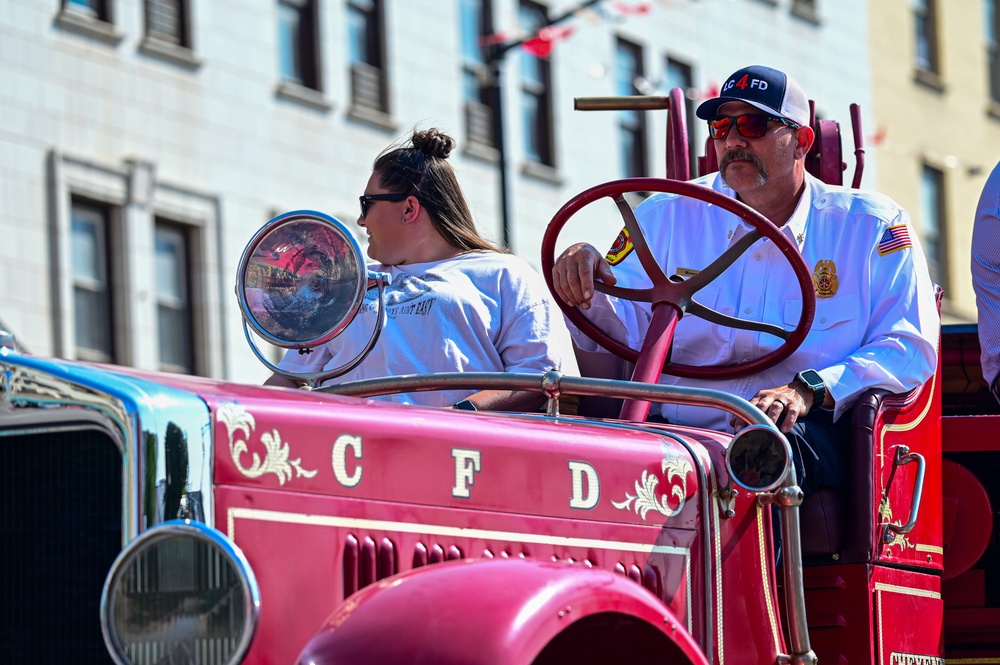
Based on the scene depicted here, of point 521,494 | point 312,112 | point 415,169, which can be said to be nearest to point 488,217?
point 312,112

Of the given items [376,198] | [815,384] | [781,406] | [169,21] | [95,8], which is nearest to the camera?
[781,406]

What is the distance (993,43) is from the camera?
3166cm

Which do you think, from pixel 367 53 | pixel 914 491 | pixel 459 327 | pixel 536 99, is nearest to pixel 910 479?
pixel 914 491

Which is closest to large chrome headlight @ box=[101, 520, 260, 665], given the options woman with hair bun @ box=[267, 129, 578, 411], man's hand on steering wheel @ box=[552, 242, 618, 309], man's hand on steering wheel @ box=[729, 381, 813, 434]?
man's hand on steering wheel @ box=[729, 381, 813, 434]

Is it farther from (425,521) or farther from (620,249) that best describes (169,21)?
(425,521)

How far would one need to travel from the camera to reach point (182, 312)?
724 inches

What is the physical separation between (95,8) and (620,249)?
14.0m

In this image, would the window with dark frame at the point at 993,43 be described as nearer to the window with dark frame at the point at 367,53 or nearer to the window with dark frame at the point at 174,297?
the window with dark frame at the point at 367,53

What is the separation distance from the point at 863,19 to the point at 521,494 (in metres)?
27.5

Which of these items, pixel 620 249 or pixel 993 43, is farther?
pixel 993 43

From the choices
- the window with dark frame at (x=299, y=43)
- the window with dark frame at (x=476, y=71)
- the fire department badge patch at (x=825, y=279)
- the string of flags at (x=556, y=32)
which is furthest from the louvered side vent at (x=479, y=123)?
the fire department badge patch at (x=825, y=279)

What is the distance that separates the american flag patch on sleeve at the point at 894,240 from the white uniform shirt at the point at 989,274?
0.36 metres

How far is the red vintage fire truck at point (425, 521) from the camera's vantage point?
280cm

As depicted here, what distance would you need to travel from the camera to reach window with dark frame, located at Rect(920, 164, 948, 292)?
29.2 meters
